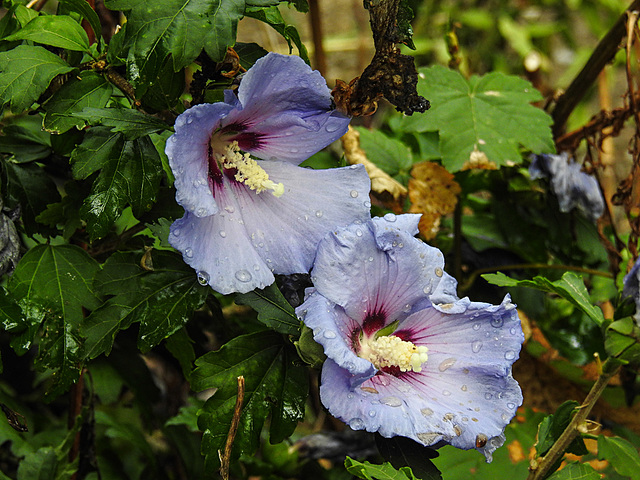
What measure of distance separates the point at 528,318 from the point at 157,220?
2.88ft

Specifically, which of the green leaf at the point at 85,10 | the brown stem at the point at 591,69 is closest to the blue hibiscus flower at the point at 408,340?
the green leaf at the point at 85,10

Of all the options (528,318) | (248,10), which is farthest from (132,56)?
(528,318)

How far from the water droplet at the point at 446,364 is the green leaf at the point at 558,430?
194 mm

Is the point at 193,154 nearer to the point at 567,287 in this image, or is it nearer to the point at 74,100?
the point at 74,100

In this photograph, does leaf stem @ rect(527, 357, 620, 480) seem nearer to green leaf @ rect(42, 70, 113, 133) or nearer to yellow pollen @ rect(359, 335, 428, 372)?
yellow pollen @ rect(359, 335, 428, 372)

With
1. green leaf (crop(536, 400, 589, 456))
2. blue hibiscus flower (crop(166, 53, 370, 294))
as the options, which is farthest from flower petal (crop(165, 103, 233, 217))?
green leaf (crop(536, 400, 589, 456))

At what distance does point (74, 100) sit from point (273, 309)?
14.5 inches

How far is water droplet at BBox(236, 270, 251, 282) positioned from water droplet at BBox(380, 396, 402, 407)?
0.21m

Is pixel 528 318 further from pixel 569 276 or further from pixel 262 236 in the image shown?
pixel 262 236

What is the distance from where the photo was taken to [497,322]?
806 mm

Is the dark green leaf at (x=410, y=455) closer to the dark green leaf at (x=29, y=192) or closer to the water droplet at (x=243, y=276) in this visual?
the water droplet at (x=243, y=276)

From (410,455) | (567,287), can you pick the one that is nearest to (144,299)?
(410,455)

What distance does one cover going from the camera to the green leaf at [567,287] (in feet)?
2.93

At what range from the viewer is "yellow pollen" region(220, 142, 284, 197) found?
85 cm
